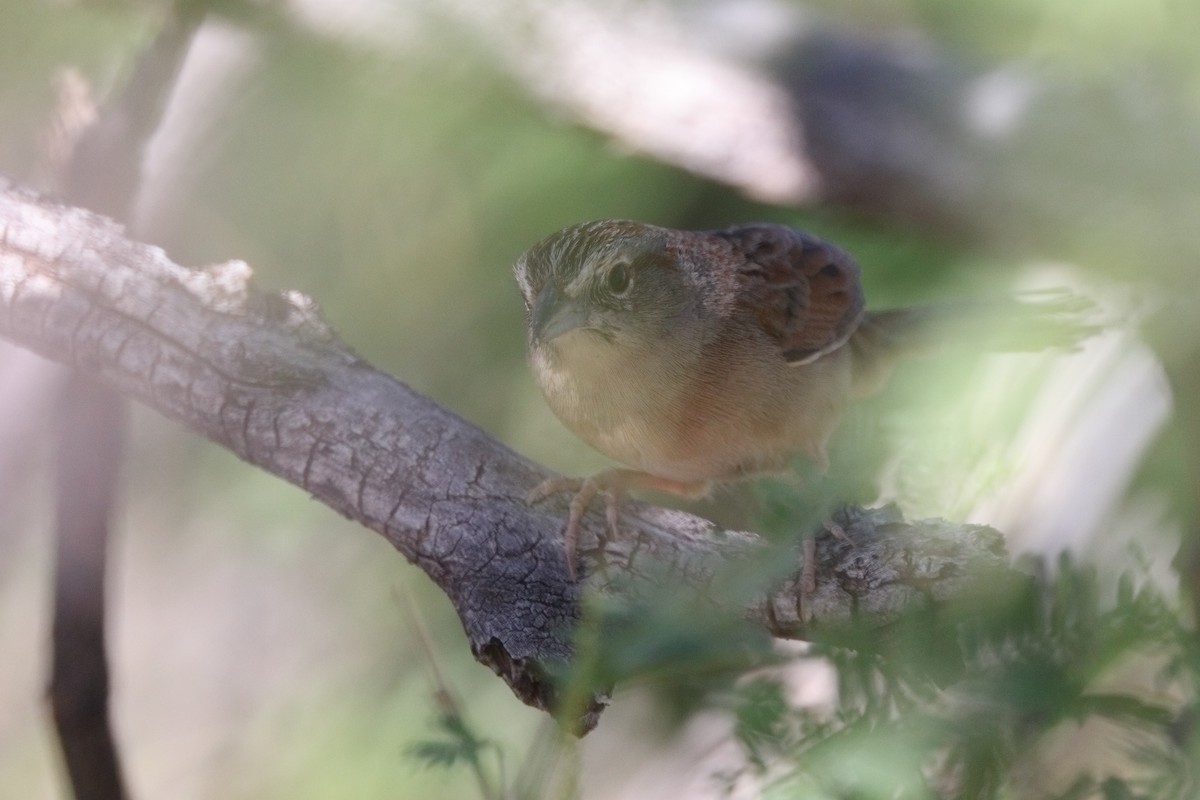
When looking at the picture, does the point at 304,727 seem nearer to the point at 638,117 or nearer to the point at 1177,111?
the point at 638,117

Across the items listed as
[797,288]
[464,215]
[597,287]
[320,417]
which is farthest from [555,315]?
[464,215]

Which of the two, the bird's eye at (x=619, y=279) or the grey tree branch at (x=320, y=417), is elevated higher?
the bird's eye at (x=619, y=279)

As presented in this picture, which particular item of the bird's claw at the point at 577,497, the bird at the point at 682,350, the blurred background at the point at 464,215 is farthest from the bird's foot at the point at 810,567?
the blurred background at the point at 464,215

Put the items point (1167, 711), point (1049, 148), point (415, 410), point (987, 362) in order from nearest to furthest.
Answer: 1. point (1167, 711)
2. point (415, 410)
3. point (987, 362)
4. point (1049, 148)

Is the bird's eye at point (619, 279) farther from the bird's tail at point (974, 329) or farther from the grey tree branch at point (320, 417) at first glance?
the bird's tail at point (974, 329)

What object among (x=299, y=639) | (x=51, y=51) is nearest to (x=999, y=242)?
(x=299, y=639)
